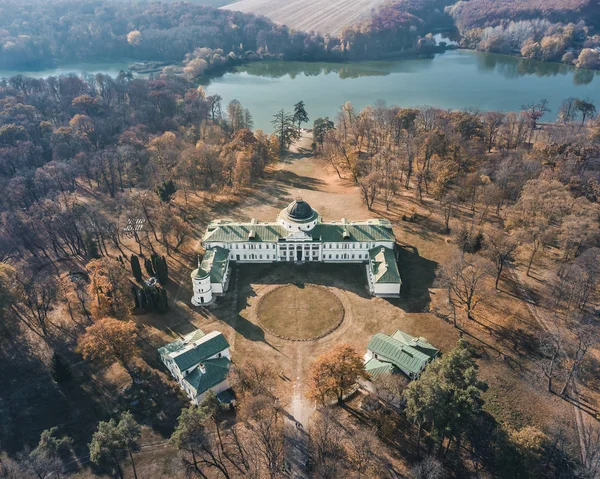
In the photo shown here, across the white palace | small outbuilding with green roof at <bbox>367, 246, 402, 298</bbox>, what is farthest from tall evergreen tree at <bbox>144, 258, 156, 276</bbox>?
small outbuilding with green roof at <bbox>367, 246, 402, 298</bbox>

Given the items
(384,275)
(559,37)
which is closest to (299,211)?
(384,275)

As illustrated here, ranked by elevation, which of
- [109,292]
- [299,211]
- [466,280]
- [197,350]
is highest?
[299,211]

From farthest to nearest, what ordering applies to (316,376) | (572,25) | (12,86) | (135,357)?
(572,25)
(12,86)
(135,357)
(316,376)

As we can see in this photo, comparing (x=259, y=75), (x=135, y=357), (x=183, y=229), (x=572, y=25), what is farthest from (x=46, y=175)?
(x=572, y=25)

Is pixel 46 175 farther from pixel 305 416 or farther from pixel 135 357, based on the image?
pixel 305 416

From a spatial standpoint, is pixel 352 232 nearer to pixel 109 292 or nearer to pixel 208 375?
pixel 208 375

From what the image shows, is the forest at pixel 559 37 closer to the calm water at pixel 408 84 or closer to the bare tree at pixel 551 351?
the calm water at pixel 408 84

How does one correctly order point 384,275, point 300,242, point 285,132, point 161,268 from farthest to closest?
point 285,132 → point 300,242 → point 161,268 → point 384,275
